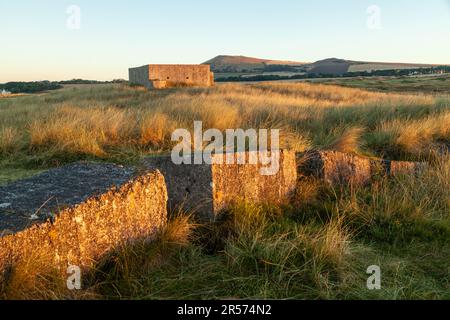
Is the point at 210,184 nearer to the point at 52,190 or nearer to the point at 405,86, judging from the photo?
the point at 52,190

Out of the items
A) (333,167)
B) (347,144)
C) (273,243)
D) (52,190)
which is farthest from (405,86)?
(52,190)

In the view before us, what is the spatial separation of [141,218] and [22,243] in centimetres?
82

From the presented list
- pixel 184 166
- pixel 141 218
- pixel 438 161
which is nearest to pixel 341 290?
pixel 141 218

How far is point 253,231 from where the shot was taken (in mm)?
3012

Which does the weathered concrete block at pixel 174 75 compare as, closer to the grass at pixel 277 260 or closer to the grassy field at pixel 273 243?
the grassy field at pixel 273 243

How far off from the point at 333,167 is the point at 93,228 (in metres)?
2.99

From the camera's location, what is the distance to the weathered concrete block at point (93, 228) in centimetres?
193

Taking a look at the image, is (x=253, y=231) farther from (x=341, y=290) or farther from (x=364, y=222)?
(x=364, y=222)

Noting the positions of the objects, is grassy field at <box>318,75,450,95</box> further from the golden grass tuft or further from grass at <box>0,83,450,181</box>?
the golden grass tuft

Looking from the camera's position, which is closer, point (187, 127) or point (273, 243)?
point (273, 243)

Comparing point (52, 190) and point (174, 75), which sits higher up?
point (174, 75)

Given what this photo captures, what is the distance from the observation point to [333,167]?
4508 millimetres

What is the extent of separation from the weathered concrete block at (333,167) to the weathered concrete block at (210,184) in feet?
2.84

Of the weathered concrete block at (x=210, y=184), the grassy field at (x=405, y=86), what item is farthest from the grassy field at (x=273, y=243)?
the grassy field at (x=405, y=86)
